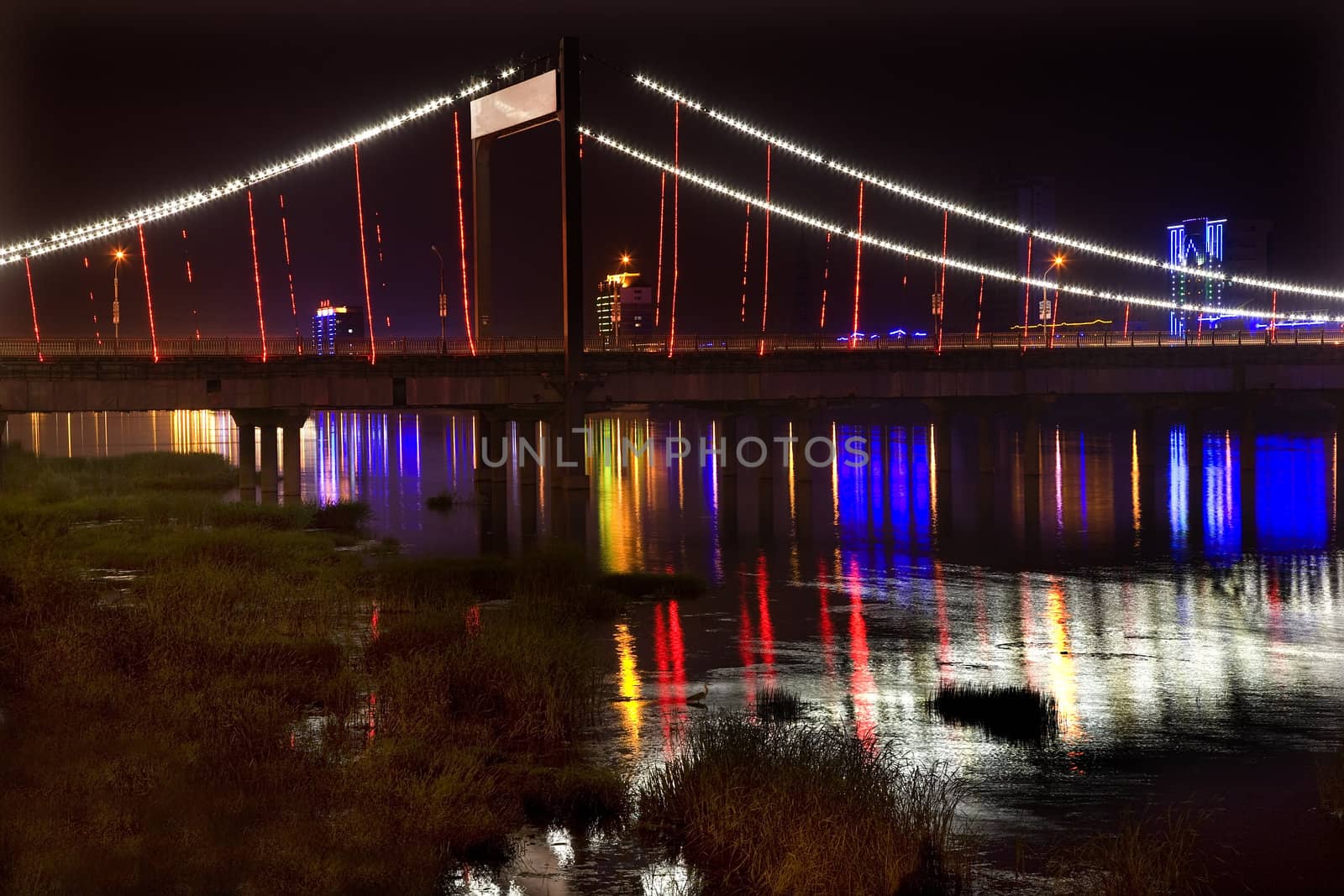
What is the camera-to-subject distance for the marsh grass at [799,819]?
1373cm

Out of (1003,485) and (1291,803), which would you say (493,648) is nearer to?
(1291,803)

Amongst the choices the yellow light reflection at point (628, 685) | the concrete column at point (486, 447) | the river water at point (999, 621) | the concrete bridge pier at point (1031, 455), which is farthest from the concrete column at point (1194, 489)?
the concrete column at point (486, 447)

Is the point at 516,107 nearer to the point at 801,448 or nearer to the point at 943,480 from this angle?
the point at 801,448

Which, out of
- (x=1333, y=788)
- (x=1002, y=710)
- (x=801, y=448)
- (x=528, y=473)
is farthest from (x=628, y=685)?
(x=801, y=448)

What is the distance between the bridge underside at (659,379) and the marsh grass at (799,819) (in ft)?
132

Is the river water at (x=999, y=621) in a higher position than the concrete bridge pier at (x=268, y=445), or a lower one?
lower

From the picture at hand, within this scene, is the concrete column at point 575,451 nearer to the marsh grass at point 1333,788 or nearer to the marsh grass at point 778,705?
the marsh grass at point 778,705

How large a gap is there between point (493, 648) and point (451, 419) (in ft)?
458

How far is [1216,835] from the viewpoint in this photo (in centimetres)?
1628

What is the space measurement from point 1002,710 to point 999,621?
9.50 m

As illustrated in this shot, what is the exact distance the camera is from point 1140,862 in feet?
45.2

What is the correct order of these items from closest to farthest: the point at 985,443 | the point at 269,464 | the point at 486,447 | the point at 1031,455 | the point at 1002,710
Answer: the point at 1002,710
the point at 269,464
the point at 1031,455
the point at 486,447
the point at 985,443

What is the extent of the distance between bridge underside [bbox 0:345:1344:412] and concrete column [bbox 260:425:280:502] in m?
3.10

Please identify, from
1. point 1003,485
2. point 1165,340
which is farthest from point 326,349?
point 1165,340
